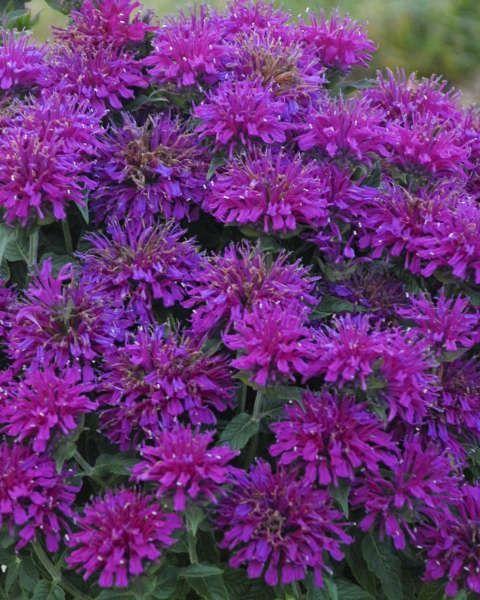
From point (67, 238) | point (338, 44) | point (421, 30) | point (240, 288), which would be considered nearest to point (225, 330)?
point (240, 288)

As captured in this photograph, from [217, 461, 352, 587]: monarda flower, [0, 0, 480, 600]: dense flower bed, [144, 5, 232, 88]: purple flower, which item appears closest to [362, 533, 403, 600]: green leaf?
[0, 0, 480, 600]: dense flower bed

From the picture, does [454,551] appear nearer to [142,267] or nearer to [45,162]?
[142,267]

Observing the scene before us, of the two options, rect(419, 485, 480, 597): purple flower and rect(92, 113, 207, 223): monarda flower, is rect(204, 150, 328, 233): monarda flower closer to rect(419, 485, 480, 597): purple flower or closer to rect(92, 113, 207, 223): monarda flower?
rect(92, 113, 207, 223): monarda flower

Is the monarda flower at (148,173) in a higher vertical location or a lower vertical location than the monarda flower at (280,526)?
higher

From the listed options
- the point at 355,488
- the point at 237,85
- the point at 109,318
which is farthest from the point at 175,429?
the point at 237,85

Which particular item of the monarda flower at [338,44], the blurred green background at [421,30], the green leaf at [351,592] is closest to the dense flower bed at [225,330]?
the green leaf at [351,592]

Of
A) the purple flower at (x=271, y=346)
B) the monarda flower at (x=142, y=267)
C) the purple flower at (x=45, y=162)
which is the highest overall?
the purple flower at (x=45, y=162)

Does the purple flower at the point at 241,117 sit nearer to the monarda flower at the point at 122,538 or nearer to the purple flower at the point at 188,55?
the purple flower at the point at 188,55
